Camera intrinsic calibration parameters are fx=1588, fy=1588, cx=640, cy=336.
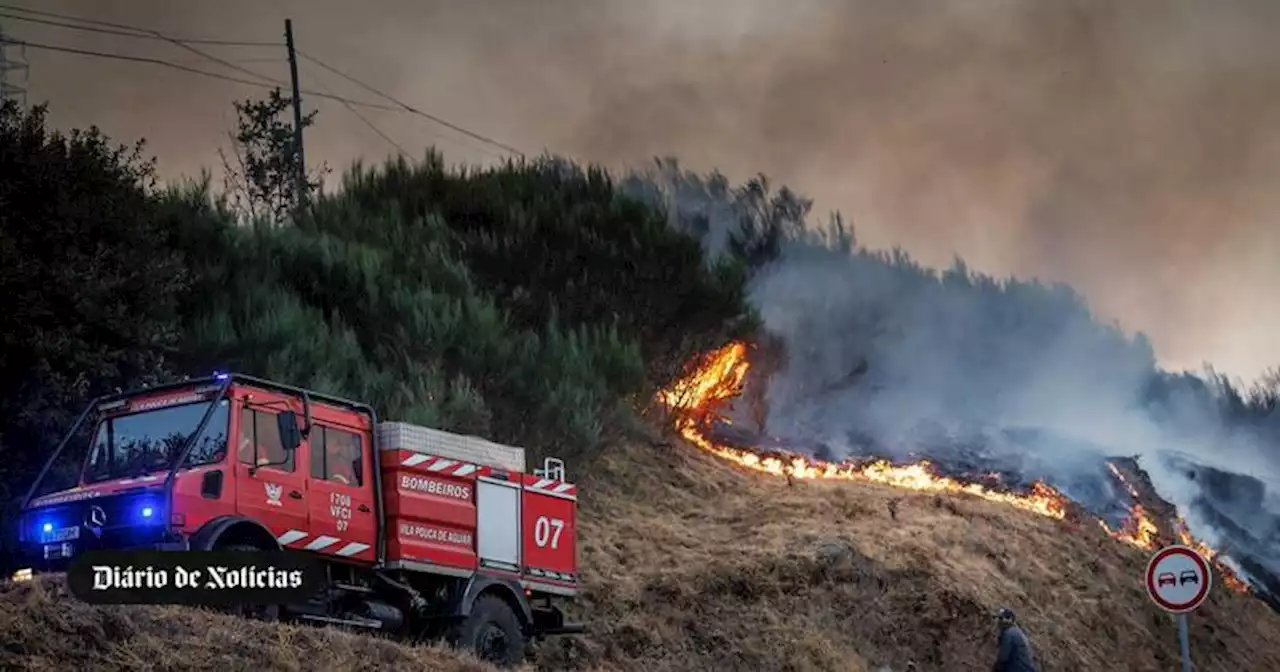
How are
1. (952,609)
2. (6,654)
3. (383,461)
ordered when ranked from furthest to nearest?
1. (952,609)
2. (383,461)
3. (6,654)

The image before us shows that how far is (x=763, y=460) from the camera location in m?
35.2

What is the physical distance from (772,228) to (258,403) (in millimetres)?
31531

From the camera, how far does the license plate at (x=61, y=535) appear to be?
1488 cm

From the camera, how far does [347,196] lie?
3631 centimetres

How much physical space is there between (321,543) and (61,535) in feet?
8.11

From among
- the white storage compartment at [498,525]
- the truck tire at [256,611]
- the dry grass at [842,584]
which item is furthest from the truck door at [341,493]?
the dry grass at [842,584]

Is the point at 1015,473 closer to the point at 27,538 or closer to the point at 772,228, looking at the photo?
the point at 772,228

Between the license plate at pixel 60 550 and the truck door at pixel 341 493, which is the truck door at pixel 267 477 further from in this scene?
the license plate at pixel 60 550

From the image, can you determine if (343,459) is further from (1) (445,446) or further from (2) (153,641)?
(2) (153,641)

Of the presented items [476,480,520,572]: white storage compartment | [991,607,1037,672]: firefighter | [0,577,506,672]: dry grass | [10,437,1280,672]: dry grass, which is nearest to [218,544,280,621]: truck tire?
[0,577,506,672]: dry grass

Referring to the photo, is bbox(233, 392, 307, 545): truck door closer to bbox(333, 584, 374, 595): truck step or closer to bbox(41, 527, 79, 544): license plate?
bbox(333, 584, 374, 595): truck step

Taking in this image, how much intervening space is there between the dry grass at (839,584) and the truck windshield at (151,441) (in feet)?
21.9

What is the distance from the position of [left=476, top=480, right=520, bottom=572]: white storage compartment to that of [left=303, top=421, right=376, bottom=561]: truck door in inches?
62.7

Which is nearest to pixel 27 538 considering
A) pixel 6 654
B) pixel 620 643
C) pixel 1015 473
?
pixel 6 654
